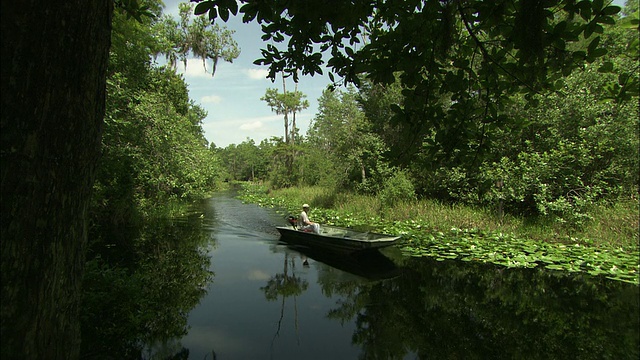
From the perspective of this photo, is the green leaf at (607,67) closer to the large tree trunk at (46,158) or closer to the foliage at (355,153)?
the large tree trunk at (46,158)

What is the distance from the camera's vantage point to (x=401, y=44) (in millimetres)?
3328

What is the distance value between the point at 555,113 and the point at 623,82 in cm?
1063

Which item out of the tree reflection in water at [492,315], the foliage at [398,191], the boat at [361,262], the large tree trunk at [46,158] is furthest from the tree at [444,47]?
the foliage at [398,191]

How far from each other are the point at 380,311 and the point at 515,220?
7.65m

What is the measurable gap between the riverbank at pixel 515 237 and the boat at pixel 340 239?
3.90ft

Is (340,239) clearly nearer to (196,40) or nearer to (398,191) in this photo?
(398,191)

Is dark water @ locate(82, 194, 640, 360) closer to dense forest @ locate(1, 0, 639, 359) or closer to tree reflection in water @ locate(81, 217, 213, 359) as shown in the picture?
tree reflection in water @ locate(81, 217, 213, 359)

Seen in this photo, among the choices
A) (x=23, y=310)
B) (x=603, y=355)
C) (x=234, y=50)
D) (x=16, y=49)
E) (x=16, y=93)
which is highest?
(x=234, y=50)

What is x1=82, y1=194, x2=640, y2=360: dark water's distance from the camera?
4.92 m

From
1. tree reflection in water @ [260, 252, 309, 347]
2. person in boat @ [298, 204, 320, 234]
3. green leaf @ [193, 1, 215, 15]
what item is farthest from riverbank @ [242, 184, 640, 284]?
green leaf @ [193, 1, 215, 15]

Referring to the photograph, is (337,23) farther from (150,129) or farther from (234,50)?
(234,50)

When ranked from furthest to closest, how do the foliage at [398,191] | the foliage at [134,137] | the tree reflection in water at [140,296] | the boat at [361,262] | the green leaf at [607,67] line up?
the foliage at [398,191] < the foliage at [134,137] < the boat at [361,262] < the tree reflection in water at [140,296] < the green leaf at [607,67]

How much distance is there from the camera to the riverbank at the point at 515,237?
7.80 meters

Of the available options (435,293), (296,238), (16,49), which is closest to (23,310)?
(16,49)
